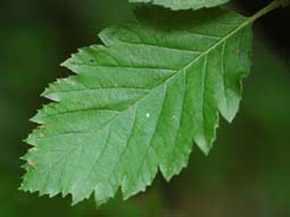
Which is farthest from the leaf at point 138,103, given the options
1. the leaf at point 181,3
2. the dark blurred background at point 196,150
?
the dark blurred background at point 196,150

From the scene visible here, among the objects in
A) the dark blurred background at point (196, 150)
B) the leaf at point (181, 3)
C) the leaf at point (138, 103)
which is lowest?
the dark blurred background at point (196, 150)

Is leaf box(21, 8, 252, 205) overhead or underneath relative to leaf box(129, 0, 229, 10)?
underneath

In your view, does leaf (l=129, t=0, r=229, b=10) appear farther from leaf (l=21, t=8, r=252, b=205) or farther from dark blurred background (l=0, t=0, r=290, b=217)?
dark blurred background (l=0, t=0, r=290, b=217)

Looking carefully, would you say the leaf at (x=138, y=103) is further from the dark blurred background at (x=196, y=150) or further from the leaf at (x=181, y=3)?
the dark blurred background at (x=196, y=150)

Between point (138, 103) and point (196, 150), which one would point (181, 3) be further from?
point (196, 150)

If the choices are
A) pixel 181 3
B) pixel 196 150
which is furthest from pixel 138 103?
pixel 196 150

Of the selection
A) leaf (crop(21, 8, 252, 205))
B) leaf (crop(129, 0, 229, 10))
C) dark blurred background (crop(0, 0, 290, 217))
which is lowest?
dark blurred background (crop(0, 0, 290, 217))

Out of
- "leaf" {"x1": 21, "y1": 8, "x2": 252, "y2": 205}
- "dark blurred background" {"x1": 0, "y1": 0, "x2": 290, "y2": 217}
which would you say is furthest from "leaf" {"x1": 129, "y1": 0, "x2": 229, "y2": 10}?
"dark blurred background" {"x1": 0, "y1": 0, "x2": 290, "y2": 217}
